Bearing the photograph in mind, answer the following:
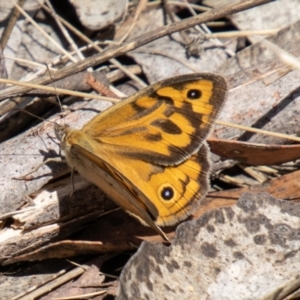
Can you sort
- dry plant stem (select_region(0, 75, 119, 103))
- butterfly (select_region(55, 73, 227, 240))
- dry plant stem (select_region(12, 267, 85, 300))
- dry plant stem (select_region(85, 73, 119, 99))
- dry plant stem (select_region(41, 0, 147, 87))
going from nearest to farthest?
1. butterfly (select_region(55, 73, 227, 240))
2. dry plant stem (select_region(12, 267, 85, 300))
3. dry plant stem (select_region(0, 75, 119, 103))
4. dry plant stem (select_region(85, 73, 119, 99))
5. dry plant stem (select_region(41, 0, 147, 87))

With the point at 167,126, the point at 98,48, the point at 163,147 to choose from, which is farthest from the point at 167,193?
the point at 98,48

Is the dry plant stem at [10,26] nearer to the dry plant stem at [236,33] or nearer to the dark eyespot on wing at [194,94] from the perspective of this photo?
the dry plant stem at [236,33]

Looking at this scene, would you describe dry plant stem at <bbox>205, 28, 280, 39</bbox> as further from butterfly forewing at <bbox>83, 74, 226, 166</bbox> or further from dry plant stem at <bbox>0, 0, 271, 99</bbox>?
butterfly forewing at <bbox>83, 74, 226, 166</bbox>

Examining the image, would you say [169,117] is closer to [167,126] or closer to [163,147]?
[167,126]

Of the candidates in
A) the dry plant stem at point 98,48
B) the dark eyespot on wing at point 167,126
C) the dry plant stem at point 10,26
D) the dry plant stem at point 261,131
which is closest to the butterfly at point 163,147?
the dark eyespot on wing at point 167,126

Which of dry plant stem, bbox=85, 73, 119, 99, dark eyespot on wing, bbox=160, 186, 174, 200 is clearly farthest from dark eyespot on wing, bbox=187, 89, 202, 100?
dry plant stem, bbox=85, 73, 119, 99

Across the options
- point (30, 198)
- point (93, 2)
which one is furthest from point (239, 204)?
point (93, 2)

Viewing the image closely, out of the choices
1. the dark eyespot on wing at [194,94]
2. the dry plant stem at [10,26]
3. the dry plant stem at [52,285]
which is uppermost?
the dry plant stem at [10,26]
